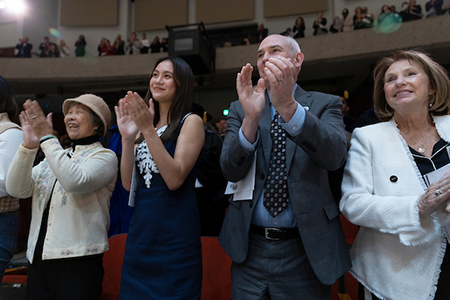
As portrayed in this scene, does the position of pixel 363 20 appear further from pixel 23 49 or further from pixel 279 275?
pixel 23 49

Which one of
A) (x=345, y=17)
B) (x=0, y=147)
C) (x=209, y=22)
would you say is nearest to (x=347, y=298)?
(x=0, y=147)

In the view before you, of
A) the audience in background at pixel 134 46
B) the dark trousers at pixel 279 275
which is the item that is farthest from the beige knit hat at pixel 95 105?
the audience in background at pixel 134 46

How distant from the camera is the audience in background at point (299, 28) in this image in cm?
901

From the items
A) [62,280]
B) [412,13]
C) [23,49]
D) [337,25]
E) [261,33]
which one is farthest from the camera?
[23,49]

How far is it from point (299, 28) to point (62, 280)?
9124mm

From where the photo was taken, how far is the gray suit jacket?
1.14 m

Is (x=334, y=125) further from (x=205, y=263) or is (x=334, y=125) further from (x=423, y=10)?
(x=423, y=10)

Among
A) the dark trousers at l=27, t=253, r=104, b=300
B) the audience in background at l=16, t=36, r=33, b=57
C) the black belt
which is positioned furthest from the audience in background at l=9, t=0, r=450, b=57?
the dark trousers at l=27, t=253, r=104, b=300

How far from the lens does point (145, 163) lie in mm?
1498

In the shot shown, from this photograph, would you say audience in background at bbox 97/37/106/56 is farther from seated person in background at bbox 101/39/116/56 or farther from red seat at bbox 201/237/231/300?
red seat at bbox 201/237/231/300

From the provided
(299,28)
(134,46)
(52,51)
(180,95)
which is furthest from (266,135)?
(52,51)

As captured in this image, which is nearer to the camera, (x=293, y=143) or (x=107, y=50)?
(x=293, y=143)

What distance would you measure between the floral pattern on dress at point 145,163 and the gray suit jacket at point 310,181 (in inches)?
14.3

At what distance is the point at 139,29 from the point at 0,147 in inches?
431
